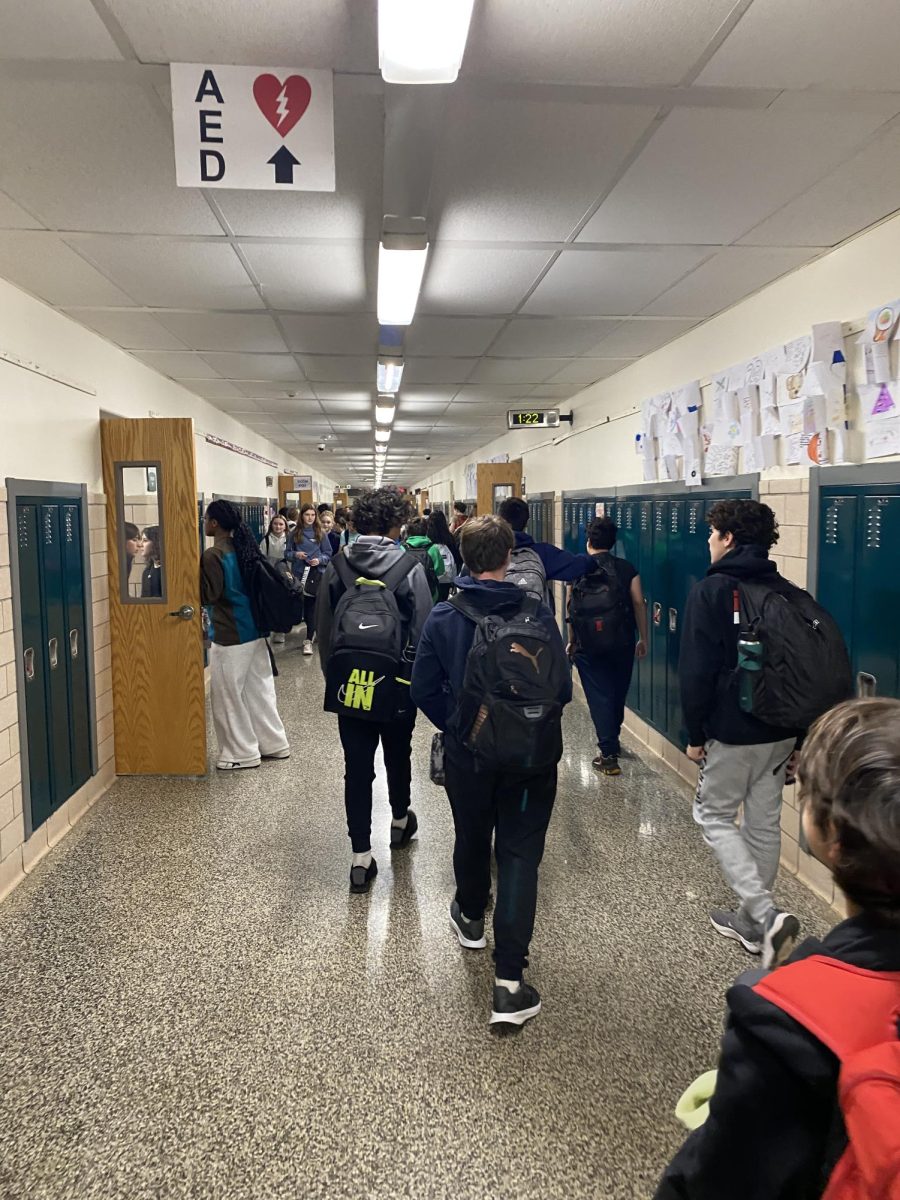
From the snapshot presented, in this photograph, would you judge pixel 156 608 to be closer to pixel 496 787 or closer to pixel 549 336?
pixel 496 787

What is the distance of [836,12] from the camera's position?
1579 millimetres

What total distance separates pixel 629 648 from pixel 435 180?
8.63ft

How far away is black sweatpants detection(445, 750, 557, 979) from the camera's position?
2.20 m

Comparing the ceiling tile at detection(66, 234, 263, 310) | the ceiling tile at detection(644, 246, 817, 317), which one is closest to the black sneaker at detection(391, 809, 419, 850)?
the ceiling tile at detection(66, 234, 263, 310)

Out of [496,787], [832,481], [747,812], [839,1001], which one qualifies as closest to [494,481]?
[832,481]

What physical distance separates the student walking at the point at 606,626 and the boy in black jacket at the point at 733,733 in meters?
1.45

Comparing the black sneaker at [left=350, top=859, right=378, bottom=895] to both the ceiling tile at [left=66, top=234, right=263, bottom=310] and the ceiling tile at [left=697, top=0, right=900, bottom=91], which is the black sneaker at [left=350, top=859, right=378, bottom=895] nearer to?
the ceiling tile at [left=66, top=234, right=263, bottom=310]

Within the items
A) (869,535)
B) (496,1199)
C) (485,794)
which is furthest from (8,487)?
(869,535)

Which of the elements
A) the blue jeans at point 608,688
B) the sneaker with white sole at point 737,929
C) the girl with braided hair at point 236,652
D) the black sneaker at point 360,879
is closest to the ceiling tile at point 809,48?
the sneaker with white sole at point 737,929

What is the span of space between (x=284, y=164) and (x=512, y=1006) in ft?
8.22

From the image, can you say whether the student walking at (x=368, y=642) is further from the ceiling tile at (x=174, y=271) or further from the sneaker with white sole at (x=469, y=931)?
the ceiling tile at (x=174, y=271)

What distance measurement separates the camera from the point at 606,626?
4.05m

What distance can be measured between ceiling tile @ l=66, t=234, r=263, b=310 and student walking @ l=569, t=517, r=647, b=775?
92.4 inches

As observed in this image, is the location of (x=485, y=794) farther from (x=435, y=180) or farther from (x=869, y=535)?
(x=435, y=180)
